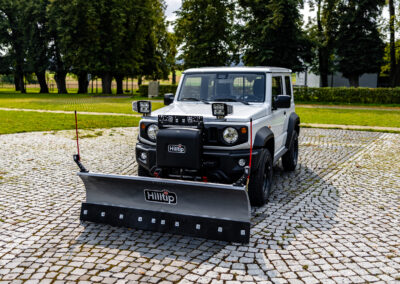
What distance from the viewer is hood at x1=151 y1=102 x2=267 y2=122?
18.5 feet

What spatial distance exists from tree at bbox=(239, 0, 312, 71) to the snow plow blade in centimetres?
3227

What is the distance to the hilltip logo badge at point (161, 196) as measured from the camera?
495cm

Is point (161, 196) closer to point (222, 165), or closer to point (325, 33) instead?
point (222, 165)

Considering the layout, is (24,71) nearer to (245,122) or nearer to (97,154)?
(97,154)

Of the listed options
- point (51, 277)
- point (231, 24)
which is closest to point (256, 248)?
point (51, 277)

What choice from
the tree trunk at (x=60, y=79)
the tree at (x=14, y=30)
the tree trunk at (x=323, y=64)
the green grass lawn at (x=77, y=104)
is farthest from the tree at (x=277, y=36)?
the tree at (x=14, y=30)

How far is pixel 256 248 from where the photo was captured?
4.71m

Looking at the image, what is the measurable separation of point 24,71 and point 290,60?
111 feet

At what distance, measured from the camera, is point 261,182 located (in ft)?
19.4

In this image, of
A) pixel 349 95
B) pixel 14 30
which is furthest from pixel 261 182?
pixel 14 30

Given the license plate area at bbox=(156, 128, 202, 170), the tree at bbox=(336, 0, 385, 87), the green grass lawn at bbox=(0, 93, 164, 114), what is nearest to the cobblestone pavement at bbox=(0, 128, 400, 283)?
the license plate area at bbox=(156, 128, 202, 170)

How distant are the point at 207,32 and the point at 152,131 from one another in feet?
127

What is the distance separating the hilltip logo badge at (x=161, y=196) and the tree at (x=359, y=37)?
39994 millimetres

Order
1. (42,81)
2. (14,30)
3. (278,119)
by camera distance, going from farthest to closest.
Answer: (42,81)
(14,30)
(278,119)
